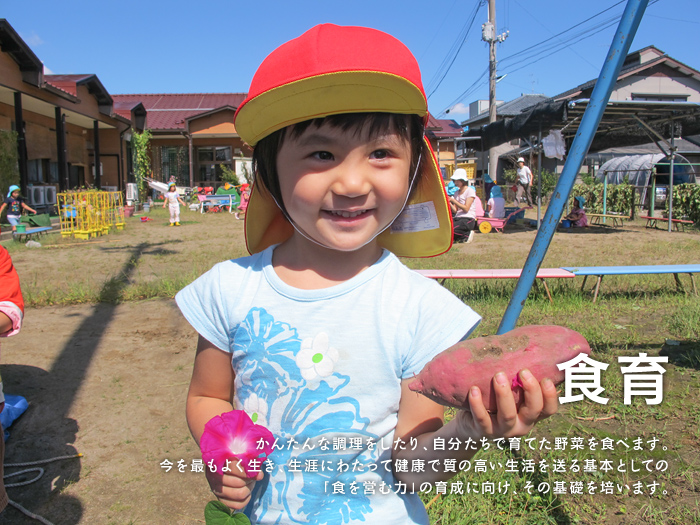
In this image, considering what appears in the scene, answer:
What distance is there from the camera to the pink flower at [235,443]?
0.92 meters

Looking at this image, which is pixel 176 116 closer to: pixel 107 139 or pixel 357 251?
pixel 107 139

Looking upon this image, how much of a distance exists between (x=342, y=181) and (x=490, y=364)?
0.45 m

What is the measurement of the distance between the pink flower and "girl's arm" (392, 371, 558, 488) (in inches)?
12.4

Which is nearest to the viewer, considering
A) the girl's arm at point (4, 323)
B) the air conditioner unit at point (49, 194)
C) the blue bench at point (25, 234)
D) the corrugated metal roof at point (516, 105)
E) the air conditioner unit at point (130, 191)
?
the girl's arm at point (4, 323)

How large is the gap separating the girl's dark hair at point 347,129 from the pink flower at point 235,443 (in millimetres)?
495

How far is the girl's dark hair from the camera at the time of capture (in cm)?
103

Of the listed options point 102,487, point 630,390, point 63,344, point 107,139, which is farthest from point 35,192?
point 630,390

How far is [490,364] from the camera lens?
1002mm

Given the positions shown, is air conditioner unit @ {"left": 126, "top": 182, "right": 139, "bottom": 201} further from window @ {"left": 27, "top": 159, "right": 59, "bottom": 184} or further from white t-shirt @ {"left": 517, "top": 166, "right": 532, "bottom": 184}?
white t-shirt @ {"left": 517, "top": 166, "right": 532, "bottom": 184}

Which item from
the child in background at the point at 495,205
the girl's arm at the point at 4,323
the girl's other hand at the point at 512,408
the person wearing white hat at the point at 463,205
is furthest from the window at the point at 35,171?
the girl's other hand at the point at 512,408

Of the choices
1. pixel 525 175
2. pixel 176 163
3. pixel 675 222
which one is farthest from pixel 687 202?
pixel 176 163

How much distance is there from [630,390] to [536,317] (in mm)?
1741

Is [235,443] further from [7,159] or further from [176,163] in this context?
[176,163]

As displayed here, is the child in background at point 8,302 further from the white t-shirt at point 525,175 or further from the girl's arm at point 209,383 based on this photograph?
the white t-shirt at point 525,175
